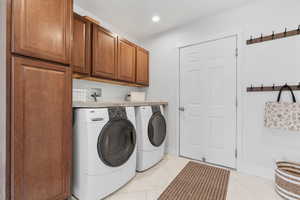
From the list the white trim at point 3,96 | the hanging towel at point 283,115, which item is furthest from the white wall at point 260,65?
the white trim at point 3,96

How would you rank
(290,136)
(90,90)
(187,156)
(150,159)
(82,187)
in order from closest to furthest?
1. (82,187)
2. (290,136)
3. (150,159)
4. (90,90)
5. (187,156)

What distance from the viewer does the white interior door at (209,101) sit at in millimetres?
2162

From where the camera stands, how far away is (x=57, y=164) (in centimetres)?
123

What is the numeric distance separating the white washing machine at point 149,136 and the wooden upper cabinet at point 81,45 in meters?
0.90

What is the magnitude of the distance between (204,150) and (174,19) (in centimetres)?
227

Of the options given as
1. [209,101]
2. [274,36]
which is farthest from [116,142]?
[274,36]

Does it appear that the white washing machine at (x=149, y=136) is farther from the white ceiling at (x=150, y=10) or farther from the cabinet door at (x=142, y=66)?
the white ceiling at (x=150, y=10)

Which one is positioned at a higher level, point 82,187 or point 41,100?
point 41,100

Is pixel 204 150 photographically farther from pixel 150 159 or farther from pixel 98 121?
pixel 98 121

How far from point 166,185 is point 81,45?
2031 millimetres

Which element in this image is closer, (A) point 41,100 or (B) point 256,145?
(A) point 41,100

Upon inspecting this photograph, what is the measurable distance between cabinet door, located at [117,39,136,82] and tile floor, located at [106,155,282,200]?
1.55 metres

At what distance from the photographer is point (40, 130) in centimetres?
112

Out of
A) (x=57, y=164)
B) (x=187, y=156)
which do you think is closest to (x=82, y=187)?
(x=57, y=164)
